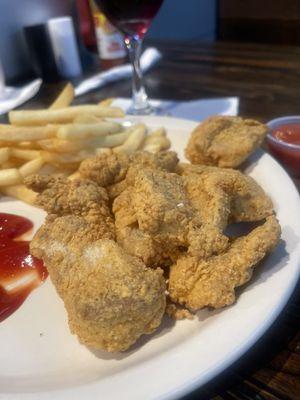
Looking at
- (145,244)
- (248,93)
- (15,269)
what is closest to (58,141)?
(15,269)

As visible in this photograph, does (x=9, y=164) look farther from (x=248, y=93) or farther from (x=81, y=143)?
(x=248, y=93)

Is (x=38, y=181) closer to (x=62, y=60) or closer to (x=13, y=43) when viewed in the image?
(x=62, y=60)

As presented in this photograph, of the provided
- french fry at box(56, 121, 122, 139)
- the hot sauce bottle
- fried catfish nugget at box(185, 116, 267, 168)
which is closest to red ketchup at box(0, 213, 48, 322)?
french fry at box(56, 121, 122, 139)

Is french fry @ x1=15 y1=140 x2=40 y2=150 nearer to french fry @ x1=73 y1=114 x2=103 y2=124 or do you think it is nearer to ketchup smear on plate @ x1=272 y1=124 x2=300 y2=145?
french fry @ x1=73 y1=114 x2=103 y2=124

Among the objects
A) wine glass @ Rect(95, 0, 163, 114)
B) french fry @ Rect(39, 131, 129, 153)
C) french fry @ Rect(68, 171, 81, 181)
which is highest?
wine glass @ Rect(95, 0, 163, 114)

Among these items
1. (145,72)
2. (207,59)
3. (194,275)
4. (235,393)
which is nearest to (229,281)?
(194,275)

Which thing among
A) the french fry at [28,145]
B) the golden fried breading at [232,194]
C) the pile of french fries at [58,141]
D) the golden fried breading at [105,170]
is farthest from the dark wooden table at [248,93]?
the french fry at [28,145]

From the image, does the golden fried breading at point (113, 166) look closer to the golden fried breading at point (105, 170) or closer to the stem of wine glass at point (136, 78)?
the golden fried breading at point (105, 170)
